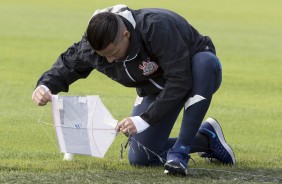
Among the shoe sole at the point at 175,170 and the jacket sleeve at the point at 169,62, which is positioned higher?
the jacket sleeve at the point at 169,62

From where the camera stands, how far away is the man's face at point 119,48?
5223 millimetres

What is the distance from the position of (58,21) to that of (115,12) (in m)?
17.1

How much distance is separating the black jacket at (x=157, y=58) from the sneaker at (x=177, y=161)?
284 millimetres

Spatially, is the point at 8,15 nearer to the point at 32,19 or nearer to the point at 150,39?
the point at 32,19

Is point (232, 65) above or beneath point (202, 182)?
beneath

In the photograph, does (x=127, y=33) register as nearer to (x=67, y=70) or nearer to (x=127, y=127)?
(x=127, y=127)

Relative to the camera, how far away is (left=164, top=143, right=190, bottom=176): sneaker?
5.47 metres

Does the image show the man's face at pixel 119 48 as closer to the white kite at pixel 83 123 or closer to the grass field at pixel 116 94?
the white kite at pixel 83 123

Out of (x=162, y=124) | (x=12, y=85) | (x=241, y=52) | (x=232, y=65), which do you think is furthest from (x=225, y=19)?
(x=162, y=124)

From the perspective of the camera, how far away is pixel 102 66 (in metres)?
5.60

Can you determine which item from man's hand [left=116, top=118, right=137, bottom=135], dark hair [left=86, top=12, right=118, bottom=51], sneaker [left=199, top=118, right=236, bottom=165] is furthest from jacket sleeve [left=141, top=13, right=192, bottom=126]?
sneaker [left=199, top=118, right=236, bottom=165]

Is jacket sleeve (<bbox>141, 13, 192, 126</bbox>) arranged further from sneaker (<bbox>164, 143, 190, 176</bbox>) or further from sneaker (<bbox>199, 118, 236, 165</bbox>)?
sneaker (<bbox>199, 118, 236, 165</bbox>)

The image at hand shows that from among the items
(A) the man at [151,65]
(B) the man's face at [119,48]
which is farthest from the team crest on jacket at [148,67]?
(B) the man's face at [119,48]

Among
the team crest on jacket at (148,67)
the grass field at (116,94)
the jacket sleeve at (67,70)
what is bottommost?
the grass field at (116,94)
